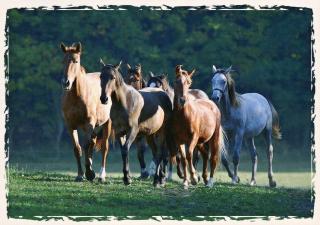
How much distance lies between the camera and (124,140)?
16.2 m

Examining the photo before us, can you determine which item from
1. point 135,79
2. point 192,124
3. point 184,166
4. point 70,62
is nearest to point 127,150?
point 184,166

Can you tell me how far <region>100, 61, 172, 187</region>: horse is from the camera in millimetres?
14922

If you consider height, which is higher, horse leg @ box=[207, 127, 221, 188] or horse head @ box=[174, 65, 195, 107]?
horse head @ box=[174, 65, 195, 107]

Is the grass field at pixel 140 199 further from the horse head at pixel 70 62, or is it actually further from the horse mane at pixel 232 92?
the horse mane at pixel 232 92

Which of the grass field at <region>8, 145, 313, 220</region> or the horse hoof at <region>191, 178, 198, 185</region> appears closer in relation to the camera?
the grass field at <region>8, 145, 313, 220</region>

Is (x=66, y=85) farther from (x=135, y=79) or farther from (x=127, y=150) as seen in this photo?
(x=135, y=79)

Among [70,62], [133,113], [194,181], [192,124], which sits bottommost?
[194,181]

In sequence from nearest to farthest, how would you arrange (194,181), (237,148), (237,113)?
(194,181), (237,148), (237,113)

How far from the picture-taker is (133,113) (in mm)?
15289

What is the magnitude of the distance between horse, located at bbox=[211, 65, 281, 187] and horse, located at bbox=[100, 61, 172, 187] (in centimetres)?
184

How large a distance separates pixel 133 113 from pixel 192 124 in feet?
3.57

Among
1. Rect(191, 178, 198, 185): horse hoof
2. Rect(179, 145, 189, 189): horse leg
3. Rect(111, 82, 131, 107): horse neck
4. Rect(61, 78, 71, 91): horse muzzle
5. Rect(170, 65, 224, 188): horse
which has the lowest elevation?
Rect(191, 178, 198, 185): horse hoof

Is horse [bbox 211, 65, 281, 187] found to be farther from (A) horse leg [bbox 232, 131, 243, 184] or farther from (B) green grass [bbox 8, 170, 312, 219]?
(B) green grass [bbox 8, 170, 312, 219]

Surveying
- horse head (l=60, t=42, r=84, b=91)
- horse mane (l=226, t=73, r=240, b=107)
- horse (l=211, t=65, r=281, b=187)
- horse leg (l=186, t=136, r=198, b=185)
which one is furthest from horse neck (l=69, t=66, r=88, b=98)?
horse mane (l=226, t=73, r=240, b=107)
